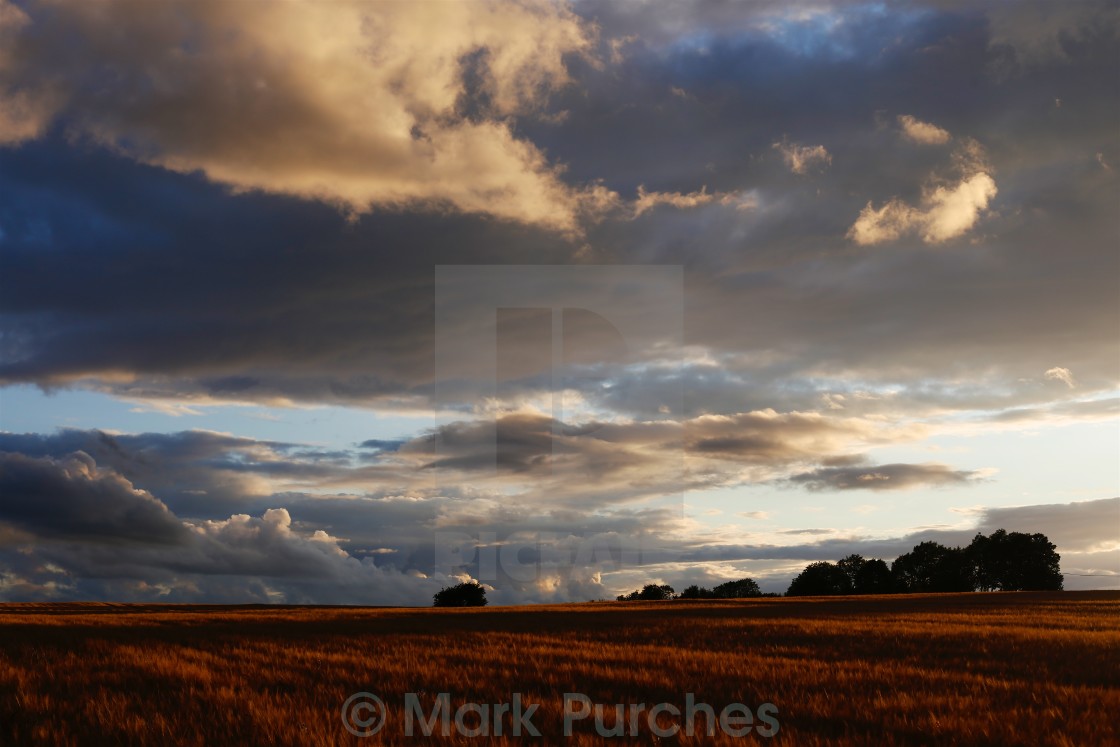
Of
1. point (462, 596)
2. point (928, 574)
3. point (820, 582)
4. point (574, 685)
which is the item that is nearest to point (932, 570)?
point (928, 574)

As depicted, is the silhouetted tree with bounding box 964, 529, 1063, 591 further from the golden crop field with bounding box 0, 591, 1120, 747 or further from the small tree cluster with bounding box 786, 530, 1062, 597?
the golden crop field with bounding box 0, 591, 1120, 747

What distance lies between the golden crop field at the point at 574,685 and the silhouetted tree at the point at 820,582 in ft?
375

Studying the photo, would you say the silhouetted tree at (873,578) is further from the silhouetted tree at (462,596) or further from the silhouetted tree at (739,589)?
the silhouetted tree at (462,596)

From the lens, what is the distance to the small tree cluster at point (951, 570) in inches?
4813

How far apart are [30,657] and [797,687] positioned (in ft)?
53.2

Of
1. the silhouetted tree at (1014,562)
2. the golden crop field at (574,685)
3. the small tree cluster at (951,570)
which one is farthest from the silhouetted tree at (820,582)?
the golden crop field at (574,685)

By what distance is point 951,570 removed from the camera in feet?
428

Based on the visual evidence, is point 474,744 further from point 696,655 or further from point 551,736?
point 696,655

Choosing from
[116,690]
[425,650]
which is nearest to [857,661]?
[425,650]

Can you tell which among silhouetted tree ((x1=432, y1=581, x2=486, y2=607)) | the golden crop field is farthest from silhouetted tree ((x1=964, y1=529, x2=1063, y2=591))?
the golden crop field

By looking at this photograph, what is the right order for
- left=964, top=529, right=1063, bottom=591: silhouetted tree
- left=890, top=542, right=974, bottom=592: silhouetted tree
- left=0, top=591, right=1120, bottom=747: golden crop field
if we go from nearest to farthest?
left=0, top=591, right=1120, bottom=747: golden crop field, left=964, top=529, right=1063, bottom=591: silhouetted tree, left=890, top=542, right=974, bottom=592: silhouetted tree

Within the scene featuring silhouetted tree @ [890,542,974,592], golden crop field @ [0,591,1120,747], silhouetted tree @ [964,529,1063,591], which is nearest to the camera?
golden crop field @ [0,591,1120,747]

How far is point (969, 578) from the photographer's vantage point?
424 ft

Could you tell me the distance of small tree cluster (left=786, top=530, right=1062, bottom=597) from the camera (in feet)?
401
